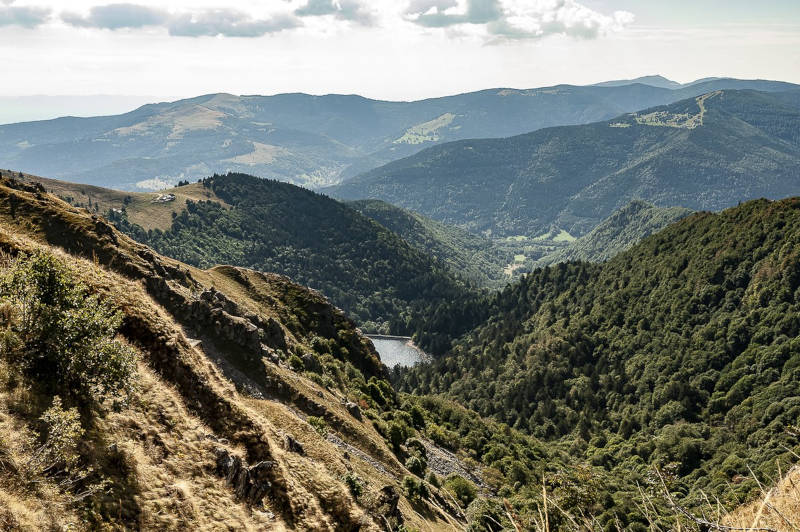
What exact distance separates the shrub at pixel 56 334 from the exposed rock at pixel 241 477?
7198mm

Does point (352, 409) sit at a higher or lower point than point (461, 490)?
higher

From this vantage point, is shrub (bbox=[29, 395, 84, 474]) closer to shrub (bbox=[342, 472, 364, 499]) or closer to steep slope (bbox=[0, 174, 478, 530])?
steep slope (bbox=[0, 174, 478, 530])

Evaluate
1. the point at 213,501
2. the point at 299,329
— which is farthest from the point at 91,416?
the point at 299,329

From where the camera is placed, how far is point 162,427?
94.0ft

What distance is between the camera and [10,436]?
2091 centimetres

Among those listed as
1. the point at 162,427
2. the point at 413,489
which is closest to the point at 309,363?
the point at 413,489

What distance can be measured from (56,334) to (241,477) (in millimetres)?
12321

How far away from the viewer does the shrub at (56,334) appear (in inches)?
968

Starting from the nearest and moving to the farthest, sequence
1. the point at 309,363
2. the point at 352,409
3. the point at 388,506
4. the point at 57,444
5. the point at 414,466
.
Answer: the point at 57,444 < the point at 388,506 < the point at 414,466 < the point at 352,409 < the point at 309,363

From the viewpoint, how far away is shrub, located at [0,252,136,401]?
24578 millimetres

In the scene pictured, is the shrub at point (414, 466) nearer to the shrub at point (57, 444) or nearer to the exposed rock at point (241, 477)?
the exposed rock at point (241, 477)

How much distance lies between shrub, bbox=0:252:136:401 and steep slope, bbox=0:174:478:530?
0.11 metres

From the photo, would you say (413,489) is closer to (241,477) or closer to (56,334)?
(241,477)

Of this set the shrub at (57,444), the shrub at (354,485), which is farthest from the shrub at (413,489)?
the shrub at (57,444)
